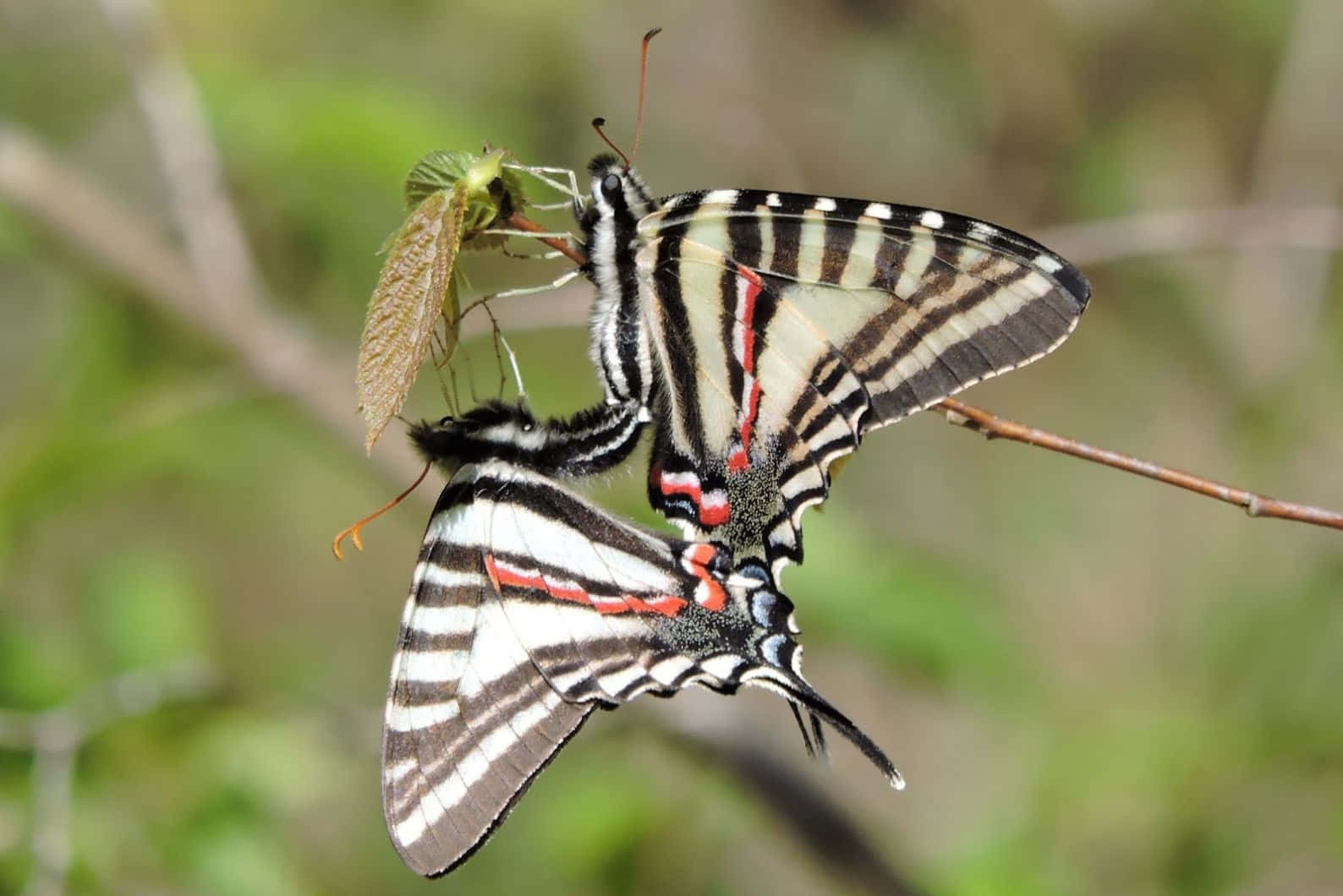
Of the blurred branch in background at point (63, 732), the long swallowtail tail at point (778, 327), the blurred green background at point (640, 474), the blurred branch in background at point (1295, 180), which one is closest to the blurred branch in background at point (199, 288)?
the blurred green background at point (640, 474)

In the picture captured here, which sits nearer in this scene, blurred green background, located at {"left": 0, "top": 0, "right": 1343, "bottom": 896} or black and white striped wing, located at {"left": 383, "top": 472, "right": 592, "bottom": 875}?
black and white striped wing, located at {"left": 383, "top": 472, "right": 592, "bottom": 875}

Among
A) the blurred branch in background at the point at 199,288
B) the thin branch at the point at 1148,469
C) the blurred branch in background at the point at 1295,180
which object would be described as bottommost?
the thin branch at the point at 1148,469

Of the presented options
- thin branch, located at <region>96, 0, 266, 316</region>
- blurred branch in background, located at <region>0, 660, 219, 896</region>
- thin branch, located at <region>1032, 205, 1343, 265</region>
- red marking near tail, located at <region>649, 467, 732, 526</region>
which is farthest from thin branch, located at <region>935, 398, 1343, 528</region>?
thin branch, located at <region>96, 0, 266, 316</region>

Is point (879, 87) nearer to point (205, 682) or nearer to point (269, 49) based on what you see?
point (269, 49)

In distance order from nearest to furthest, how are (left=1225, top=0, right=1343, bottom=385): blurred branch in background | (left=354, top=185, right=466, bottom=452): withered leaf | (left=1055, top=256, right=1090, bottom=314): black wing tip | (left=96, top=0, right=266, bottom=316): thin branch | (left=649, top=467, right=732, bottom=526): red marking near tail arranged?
(left=354, top=185, right=466, bottom=452): withered leaf → (left=1055, top=256, right=1090, bottom=314): black wing tip → (left=649, top=467, right=732, bottom=526): red marking near tail → (left=96, top=0, right=266, bottom=316): thin branch → (left=1225, top=0, right=1343, bottom=385): blurred branch in background

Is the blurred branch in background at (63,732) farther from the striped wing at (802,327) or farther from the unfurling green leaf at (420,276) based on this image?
the unfurling green leaf at (420,276)

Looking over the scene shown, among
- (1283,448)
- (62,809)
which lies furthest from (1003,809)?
(62,809)

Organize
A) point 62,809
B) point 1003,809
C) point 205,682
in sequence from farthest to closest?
1. point 1003,809
2. point 205,682
3. point 62,809

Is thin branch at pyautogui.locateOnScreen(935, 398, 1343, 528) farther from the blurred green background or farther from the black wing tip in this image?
the blurred green background
